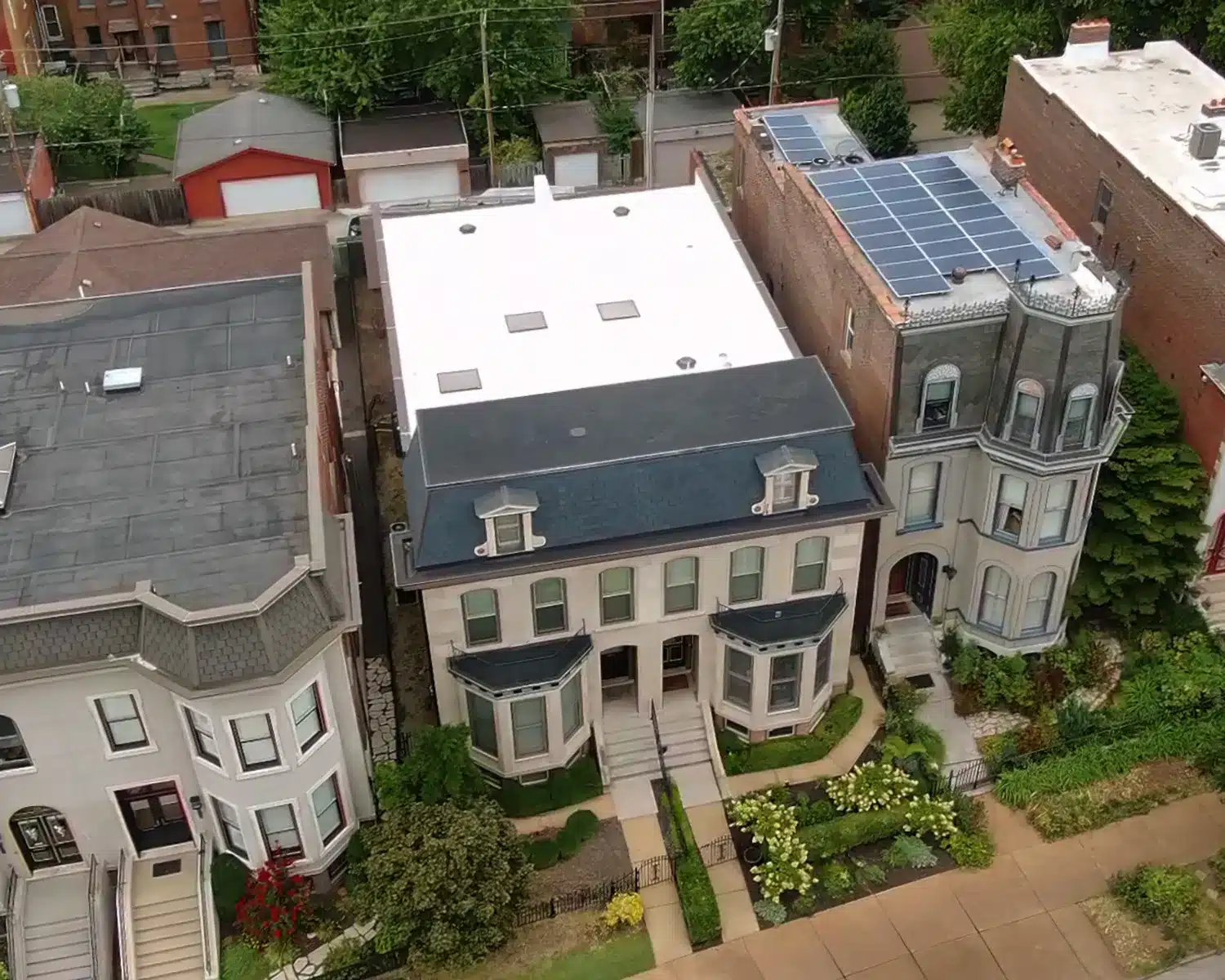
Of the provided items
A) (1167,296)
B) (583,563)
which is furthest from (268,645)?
(1167,296)

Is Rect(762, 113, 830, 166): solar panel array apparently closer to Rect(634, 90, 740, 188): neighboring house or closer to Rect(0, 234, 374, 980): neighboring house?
Rect(634, 90, 740, 188): neighboring house

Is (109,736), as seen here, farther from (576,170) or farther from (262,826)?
(576,170)

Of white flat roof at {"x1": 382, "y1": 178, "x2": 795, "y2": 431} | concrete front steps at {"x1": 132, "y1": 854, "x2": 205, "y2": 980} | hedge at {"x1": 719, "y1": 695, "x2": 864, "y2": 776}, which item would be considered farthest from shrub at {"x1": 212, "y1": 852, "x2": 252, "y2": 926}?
hedge at {"x1": 719, "y1": 695, "x2": 864, "y2": 776}

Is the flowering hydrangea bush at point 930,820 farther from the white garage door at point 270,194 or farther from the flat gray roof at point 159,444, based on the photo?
the white garage door at point 270,194

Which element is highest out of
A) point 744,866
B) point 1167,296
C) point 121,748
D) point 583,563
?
point 1167,296

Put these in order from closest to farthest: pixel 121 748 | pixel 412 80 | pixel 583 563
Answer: pixel 121 748 → pixel 583 563 → pixel 412 80

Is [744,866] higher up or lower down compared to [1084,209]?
lower down

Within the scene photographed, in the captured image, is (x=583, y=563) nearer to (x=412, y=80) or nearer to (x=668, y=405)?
(x=668, y=405)
